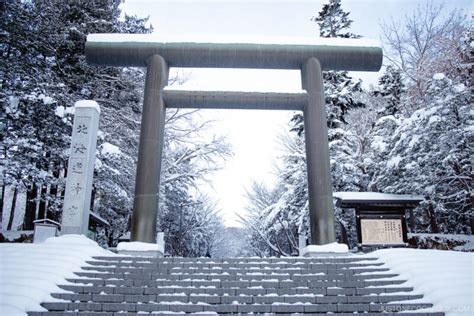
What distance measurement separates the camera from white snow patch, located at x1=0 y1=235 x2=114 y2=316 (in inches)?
222

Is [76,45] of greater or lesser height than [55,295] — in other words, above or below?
above

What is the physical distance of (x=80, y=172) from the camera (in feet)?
31.3

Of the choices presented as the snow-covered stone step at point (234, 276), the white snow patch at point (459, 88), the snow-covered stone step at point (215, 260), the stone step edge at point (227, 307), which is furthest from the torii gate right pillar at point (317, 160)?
the white snow patch at point (459, 88)

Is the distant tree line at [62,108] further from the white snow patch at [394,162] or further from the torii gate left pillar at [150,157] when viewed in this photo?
the white snow patch at [394,162]

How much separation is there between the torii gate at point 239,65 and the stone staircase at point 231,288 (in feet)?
9.71

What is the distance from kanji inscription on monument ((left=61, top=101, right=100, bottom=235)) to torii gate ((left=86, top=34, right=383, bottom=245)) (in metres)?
1.35

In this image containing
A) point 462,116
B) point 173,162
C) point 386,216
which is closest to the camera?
point 386,216

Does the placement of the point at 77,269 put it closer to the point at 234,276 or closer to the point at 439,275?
the point at 234,276

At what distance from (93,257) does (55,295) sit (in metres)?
1.85

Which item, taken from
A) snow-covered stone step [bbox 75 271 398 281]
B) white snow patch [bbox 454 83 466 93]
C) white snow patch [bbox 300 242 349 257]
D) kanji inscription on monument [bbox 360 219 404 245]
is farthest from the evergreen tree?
snow-covered stone step [bbox 75 271 398 281]

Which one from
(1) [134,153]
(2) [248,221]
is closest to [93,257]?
(1) [134,153]

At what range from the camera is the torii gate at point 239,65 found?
10.3 metres

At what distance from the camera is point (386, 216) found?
12727 mm

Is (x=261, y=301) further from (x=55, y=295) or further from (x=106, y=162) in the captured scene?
(x=106, y=162)
